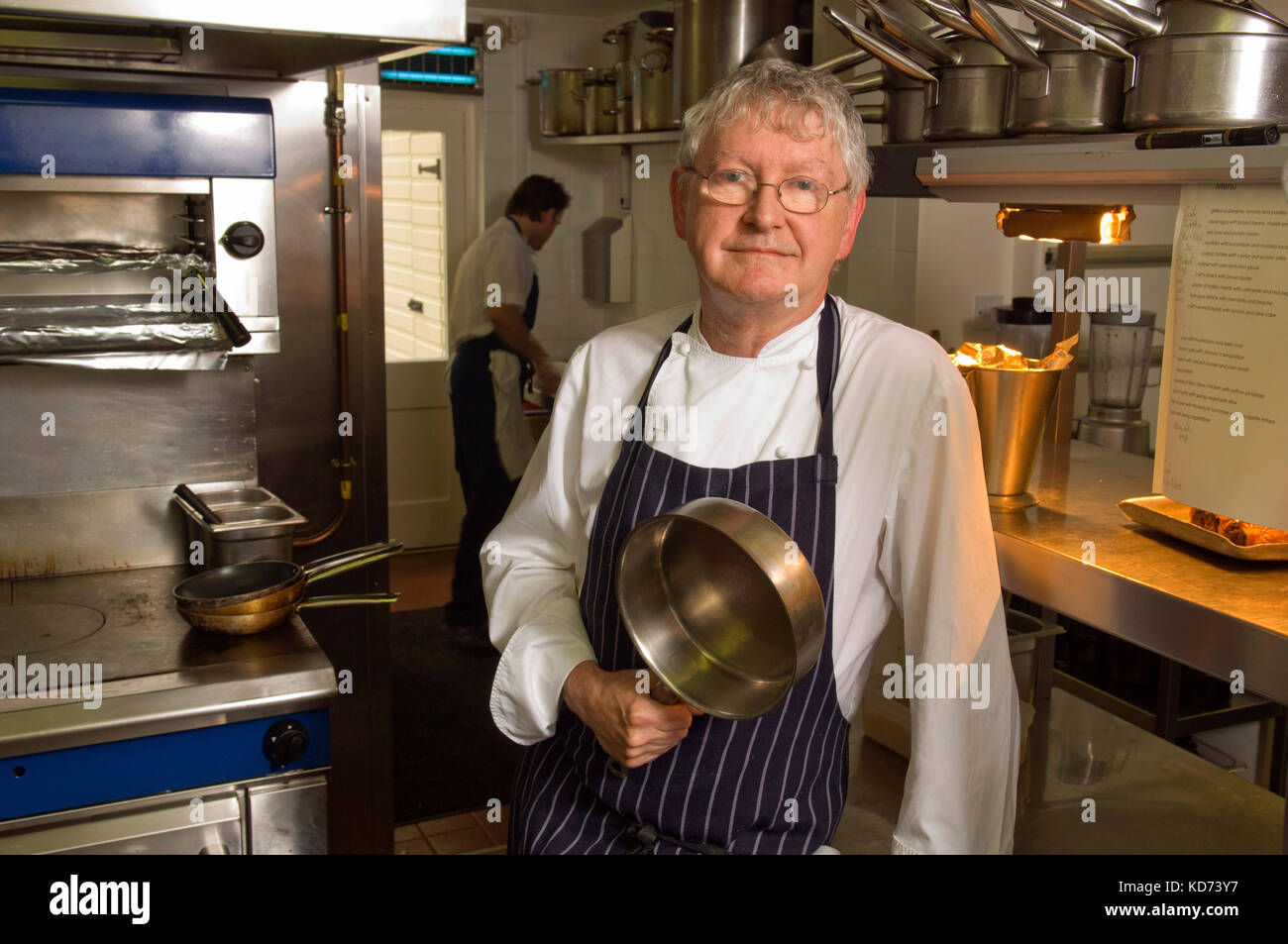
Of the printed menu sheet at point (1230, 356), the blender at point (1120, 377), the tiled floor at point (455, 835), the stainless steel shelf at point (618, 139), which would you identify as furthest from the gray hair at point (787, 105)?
the stainless steel shelf at point (618, 139)

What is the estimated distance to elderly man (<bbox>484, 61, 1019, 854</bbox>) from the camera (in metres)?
1.55

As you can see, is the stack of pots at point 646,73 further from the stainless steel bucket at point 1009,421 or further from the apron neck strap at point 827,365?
the apron neck strap at point 827,365

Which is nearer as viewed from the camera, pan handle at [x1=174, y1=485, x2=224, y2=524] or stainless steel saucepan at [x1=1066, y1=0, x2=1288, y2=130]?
stainless steel saucepan at [x1=1066, y1=0, x2=1288, y2=130]

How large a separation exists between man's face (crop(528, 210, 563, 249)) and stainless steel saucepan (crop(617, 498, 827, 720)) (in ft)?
12.5

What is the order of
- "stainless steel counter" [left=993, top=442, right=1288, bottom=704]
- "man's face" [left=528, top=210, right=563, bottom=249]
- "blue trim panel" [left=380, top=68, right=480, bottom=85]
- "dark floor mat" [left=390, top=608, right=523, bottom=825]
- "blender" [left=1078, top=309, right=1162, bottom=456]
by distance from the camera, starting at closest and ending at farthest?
1. "stainless steel counter" [left=993, top=442, right=1288, bottom=704]
2. "blender" [left=1078, top=309, right=1162, bottom=456]
3. "dark floor mat" [left=390, top=608, right=523, bottom=825]
4. "man's face" [left=528, top=210, right=563, bottom=249]
5. "blue trim panel" [left=380, top=68, right=480, bottom=85]

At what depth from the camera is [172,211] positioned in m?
2.46

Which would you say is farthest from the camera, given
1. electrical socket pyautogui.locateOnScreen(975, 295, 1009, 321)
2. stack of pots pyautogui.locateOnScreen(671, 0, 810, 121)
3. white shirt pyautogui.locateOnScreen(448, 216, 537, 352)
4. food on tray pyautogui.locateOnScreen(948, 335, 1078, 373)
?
white shirt pyautogui.locateOnScreen(448, 216, 537, 352)

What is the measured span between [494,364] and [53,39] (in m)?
2.75

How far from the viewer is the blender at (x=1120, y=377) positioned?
3234mm

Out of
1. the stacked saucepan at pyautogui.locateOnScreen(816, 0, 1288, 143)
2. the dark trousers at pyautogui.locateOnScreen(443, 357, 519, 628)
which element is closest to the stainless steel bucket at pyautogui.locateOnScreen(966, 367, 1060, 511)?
the stacked saucepan at pyautogui.locateOnScreen(816, 0, 1288, 143)

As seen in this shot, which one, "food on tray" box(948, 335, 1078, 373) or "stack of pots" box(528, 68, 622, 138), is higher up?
"stack of pots" box(528, 68, 622, 138)

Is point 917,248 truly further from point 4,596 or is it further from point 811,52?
point 4,596

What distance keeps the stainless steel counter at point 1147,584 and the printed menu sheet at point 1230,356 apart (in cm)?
9

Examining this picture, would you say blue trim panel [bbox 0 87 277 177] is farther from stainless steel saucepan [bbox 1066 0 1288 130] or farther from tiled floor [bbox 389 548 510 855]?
tiled floor [bbox 389 548 510 855]
